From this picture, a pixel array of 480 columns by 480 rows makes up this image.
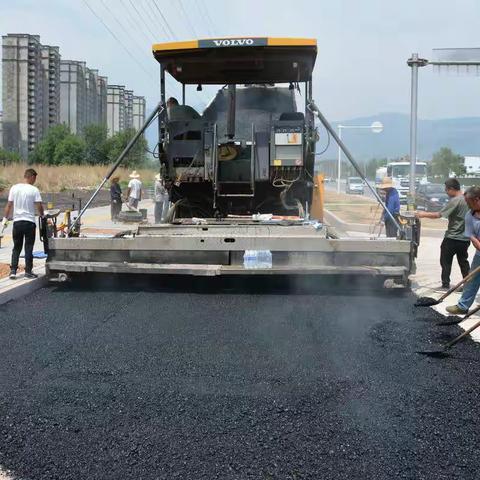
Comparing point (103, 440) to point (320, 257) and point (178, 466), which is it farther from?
point (320, 257)

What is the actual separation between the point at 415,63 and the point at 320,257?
10070mm

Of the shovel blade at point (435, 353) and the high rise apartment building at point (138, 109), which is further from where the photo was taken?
the high rise apartment building at point (138, 109)

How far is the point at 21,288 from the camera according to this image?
764 cm

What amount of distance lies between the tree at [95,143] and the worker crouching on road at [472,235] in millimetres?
55959

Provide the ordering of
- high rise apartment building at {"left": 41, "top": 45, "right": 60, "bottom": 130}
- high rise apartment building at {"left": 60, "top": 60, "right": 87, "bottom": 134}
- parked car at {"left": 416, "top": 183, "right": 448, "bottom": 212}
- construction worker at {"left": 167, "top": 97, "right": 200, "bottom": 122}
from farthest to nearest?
high rise apartment building at {"left": 60, "top": 60, "right": 87, "bottom": 134}
high rise apartment building at {"left": 41, "top": 45, "right": 60, "bottom": 130}
parked car at {"left": 416, "top": 183, "right": 448, "bottom": 212}
construction worker at {"left": 167, "top": 97, "right": 200, "bottom": 122}

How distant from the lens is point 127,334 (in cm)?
584

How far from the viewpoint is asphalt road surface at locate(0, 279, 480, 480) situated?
132 inches

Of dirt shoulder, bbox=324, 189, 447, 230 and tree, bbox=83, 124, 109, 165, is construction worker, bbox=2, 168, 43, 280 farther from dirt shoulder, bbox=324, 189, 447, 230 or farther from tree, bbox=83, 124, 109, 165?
tree, bbox=83, 124, 109, 165

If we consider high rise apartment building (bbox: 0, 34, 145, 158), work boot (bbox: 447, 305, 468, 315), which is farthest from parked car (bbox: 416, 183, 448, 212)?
high rise apartment building (bbox: 0, 34, 145, 158)

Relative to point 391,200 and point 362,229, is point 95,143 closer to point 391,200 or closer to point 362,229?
point 362,229

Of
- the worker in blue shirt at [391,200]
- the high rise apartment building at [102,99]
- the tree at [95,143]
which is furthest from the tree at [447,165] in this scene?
the worker in blue shirt at [391,200]

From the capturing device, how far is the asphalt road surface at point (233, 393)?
3.35m

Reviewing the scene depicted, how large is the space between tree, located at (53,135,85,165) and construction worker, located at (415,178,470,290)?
2159 inches

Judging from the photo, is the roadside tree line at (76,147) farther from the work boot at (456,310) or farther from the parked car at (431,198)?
the work boot at (456,310)
